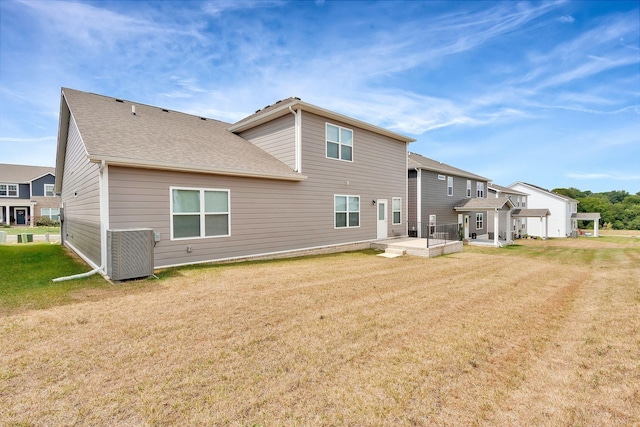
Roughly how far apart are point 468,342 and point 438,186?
56.7 ft

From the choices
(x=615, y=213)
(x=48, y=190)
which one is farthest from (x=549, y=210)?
(x=48, y=190)

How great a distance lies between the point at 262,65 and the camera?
13.2 metres

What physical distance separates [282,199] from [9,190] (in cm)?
3891

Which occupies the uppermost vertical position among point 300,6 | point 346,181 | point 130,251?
point 300,6

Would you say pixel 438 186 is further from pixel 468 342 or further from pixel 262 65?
pixel 468 342

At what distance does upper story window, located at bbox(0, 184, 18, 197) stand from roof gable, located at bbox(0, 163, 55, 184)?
0.56 m

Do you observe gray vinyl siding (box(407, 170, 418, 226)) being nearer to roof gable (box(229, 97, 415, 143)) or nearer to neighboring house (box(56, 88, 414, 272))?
neighboring house (box(56, 88, 414, 272))

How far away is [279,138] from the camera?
38.5ft

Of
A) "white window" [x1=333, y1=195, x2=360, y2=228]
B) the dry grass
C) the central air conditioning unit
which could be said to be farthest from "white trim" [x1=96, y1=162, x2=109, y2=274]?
"white window" [x1=333, y1=195, x2=360, y2=228]

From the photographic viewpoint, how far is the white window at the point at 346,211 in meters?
12.5

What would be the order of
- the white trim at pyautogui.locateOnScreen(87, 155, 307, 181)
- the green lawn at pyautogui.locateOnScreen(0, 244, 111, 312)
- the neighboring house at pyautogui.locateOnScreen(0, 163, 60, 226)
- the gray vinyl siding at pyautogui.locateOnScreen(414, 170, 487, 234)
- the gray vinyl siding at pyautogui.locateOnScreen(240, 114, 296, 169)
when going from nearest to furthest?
the green lawn at pyautogui.locateOnScreen(0, 244, 111, 312) → the white trim at pyautogui.locateOnScreen(87, 155, 307, 181) → the gray vinyl siding at pyautogui.locateOnScreen(240, 114, 296, 169) → the gray vinyl siding at pyautogui.locateOnScreen(414, 170, 487, 234) → the neighboring house at pyautogui.locateOnScreen(0, 163, 60, 226)

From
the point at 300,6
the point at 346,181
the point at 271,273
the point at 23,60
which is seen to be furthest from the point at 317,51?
the point at 23,60

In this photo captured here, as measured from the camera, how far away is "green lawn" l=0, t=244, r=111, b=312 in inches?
198

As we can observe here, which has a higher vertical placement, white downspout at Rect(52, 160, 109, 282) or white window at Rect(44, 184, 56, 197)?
white window at Rect(44, 184, 56, 197)
